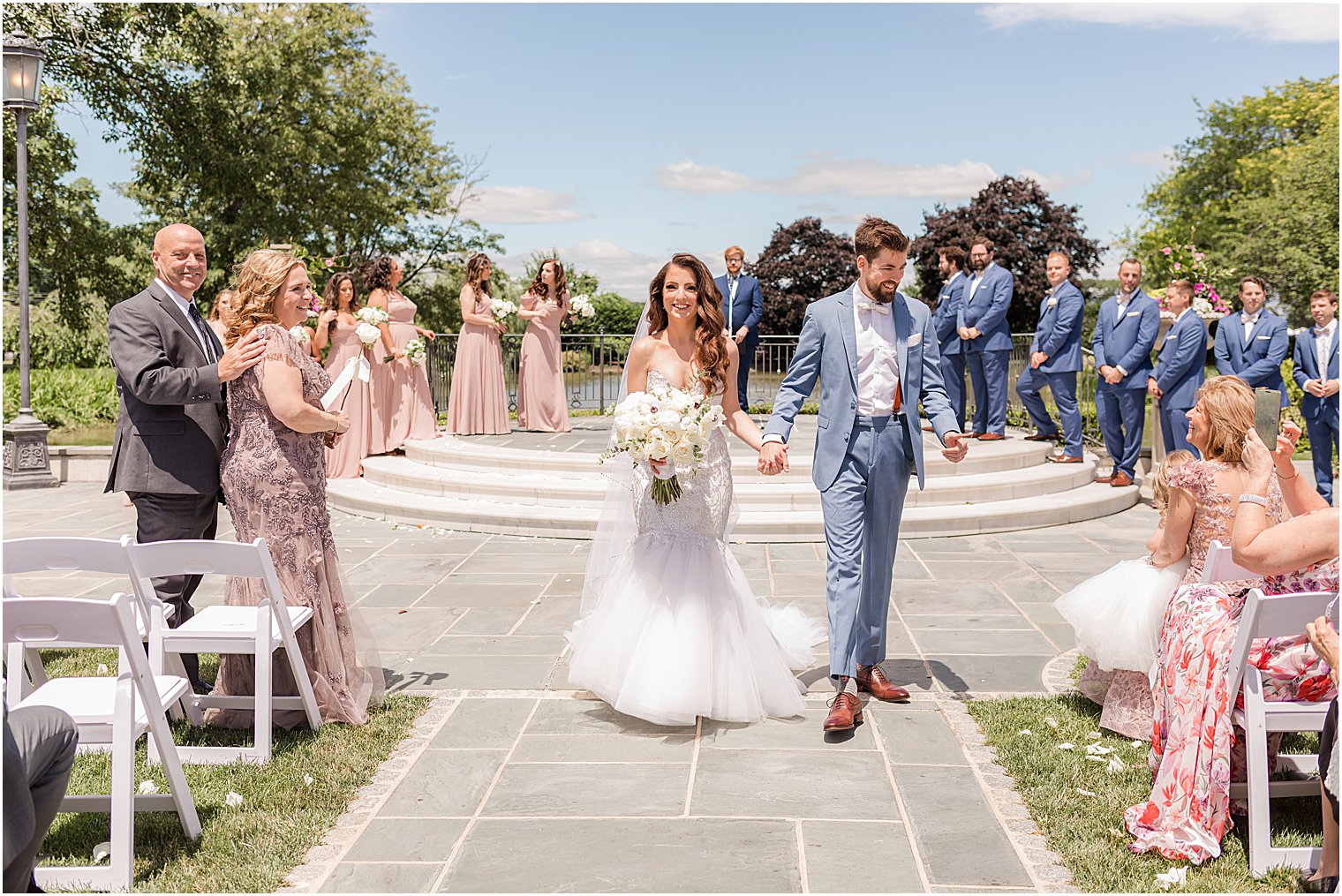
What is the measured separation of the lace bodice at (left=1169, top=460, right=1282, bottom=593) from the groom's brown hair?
157cm

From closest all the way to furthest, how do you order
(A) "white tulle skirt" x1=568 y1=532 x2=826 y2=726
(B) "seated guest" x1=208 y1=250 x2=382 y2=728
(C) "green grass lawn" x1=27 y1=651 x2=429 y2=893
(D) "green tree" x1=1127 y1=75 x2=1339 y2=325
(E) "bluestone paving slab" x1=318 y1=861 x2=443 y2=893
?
1. (E) "bluestone paving slab" x1=318 y1=861 x2=443 y2=893
2. (C) "green grass lawn" x1=27 y1=651 x2=429 y2=893
3. (B) "seated guest" x1=208 y1=250 x2=382 y2=728
4. (A) "white tulle skirt" x1=568 y1=532 x2=826 y2=726
5. (D) "green tree" x1=1127 y1=75 x2=1339 y2=325

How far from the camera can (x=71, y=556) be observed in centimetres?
411

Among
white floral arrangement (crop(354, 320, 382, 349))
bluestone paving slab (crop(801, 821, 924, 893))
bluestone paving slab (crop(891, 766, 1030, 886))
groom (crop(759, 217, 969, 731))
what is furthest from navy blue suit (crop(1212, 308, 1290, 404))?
bluestone paving slab (crop(801, 821, 924, 893))

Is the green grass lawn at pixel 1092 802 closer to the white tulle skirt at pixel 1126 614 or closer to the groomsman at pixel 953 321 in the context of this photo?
the white tulle skirt at pixel 1126 614

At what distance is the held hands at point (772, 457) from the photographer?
16.2ft

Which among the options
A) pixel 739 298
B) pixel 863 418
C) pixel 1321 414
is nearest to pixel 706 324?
pixel 863 418

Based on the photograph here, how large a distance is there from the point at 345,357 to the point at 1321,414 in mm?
11269

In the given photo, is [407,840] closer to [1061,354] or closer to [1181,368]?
[1181,368]

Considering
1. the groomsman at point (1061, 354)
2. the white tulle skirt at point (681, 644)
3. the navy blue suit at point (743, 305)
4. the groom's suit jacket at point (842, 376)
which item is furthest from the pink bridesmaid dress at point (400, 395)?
the groom's suit jacket at point (842, 376)

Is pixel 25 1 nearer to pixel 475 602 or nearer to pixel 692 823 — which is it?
pixel 475 602

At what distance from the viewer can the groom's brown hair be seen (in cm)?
500

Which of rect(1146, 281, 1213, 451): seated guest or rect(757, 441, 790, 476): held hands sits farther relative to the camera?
rect(1146, 281, 1213, 451): seated guest

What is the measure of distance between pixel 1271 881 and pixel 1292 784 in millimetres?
614

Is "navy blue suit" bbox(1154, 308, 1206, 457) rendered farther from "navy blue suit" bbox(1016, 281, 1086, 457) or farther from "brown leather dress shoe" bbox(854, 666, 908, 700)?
"brown leather dress shoe" bbox(854, 666, 908, 700)
